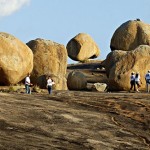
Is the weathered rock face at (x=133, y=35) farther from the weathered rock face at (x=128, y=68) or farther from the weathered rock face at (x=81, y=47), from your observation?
the weathered rock face at (x=128, y=68)

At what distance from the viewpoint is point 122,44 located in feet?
199

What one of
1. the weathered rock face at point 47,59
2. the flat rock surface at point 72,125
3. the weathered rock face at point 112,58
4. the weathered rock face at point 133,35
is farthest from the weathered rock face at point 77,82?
the flat rock surface at point 72,125

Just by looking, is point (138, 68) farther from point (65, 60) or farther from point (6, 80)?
point (6, 80)

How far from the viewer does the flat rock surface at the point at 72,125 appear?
12094 millimetres

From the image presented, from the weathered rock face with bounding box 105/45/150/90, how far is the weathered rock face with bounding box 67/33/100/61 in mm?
24489

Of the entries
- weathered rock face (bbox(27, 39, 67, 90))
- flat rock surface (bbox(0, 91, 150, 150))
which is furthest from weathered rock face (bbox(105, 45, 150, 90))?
flat rock surface (bbox(0, 91, 150, 150))

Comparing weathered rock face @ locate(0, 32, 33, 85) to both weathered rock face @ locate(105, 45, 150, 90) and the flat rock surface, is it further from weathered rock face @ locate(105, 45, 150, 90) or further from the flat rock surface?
the flat rock surface

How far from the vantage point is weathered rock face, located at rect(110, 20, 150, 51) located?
59938mm

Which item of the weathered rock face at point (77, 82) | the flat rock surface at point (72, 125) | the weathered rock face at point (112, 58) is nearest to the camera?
the flat rock surface at point (72, 125)

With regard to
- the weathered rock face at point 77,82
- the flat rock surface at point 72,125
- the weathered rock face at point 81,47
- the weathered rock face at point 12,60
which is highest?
the weathered rock face at point 81,47

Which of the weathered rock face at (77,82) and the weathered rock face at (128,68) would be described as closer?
the weathered rock face at (128,68)

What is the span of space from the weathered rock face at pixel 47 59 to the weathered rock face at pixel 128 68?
4259 mm

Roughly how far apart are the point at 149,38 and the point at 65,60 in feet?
61.5

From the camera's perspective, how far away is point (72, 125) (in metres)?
14.4
